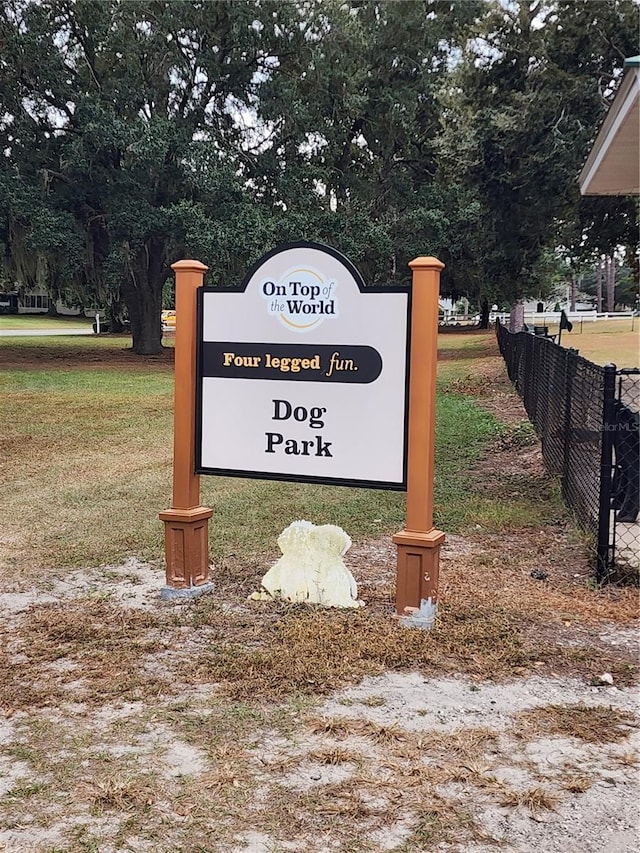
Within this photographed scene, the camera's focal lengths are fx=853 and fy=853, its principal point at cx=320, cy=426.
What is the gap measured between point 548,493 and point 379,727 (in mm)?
4688

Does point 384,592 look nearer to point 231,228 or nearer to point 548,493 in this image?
point 548,493

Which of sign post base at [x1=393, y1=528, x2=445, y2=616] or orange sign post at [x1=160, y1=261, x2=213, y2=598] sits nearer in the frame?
sign post base at [x1=393, y1=528, x2=445, y2=616]

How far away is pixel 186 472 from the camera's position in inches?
192

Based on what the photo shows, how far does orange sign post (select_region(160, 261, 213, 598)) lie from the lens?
4.82 meters

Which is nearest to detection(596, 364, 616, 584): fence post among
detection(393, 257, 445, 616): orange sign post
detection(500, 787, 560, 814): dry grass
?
detection(393, 257, 445, 616): orange sign post

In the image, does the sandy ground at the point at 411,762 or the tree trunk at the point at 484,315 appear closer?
the sandy ground at the point at 411,762

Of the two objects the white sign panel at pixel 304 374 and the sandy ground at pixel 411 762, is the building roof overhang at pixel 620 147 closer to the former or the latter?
the white sign panel at pixel 304 374

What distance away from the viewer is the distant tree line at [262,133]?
773 inches

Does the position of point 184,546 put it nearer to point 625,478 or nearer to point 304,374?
point 304,374

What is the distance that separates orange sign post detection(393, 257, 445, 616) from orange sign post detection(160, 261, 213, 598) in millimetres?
1206

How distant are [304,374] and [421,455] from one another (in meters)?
0.79

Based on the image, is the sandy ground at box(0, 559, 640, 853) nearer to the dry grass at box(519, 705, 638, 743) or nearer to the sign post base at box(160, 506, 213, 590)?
the dry grass at box(519, 705, 638, 743)

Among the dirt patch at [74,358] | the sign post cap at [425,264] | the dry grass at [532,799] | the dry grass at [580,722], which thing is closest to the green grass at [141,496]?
the sign post cap at [425,264]

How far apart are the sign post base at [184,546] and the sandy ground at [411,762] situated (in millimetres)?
1292
